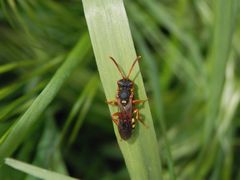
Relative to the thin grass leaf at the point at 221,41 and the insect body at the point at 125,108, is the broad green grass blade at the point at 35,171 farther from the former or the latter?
the thin grass leaf at the point at 221,41

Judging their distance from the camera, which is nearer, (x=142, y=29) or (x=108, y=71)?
(x=108, y=71)

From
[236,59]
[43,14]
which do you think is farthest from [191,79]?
[43,14]

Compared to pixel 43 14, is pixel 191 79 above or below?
below

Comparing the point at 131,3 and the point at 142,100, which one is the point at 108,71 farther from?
the point at 131,3

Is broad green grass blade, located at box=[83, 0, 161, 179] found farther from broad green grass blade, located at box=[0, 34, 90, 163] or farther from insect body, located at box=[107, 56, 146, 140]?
broad green grass blade, located at box=[0, 34, 90, 163]

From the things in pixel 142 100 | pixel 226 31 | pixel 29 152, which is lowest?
pixel 29 152

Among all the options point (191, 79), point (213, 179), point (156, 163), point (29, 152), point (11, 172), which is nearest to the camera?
point (156, 163)

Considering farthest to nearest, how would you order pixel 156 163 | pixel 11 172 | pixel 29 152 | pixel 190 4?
pixel 190 4, pixel 29 152, pixel 11 172, pixel 156 163
